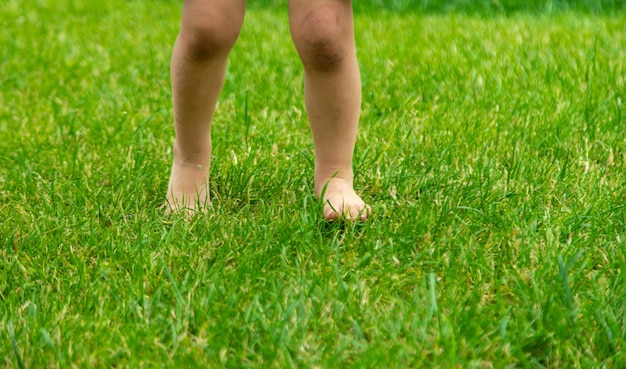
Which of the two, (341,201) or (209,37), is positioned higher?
(209,37)

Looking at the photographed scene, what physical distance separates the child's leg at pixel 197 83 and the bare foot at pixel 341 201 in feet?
1.17

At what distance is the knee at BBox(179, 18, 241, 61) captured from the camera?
7.77 ft

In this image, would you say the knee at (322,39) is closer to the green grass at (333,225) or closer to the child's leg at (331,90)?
the child's leg at (331,90)

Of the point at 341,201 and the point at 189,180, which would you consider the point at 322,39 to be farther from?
the point at 189,180

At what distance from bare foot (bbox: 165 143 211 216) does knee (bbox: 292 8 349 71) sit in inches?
19.1

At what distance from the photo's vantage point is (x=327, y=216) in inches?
95.4

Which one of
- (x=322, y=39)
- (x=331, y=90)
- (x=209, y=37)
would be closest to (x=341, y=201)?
(x=331, y=90)

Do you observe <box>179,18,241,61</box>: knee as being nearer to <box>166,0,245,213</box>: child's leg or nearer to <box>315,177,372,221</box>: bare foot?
<box>166,0,245,213</box>: child's leg

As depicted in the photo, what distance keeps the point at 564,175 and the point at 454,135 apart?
0.46m

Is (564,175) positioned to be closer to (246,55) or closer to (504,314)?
(504,314)

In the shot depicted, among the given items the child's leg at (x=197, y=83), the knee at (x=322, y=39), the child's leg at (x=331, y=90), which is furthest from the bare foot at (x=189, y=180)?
the knee at (x=322, y=39)

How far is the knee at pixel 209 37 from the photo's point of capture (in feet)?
7.77

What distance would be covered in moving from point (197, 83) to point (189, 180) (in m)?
0.31

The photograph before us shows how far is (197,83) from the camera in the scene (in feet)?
8.25
